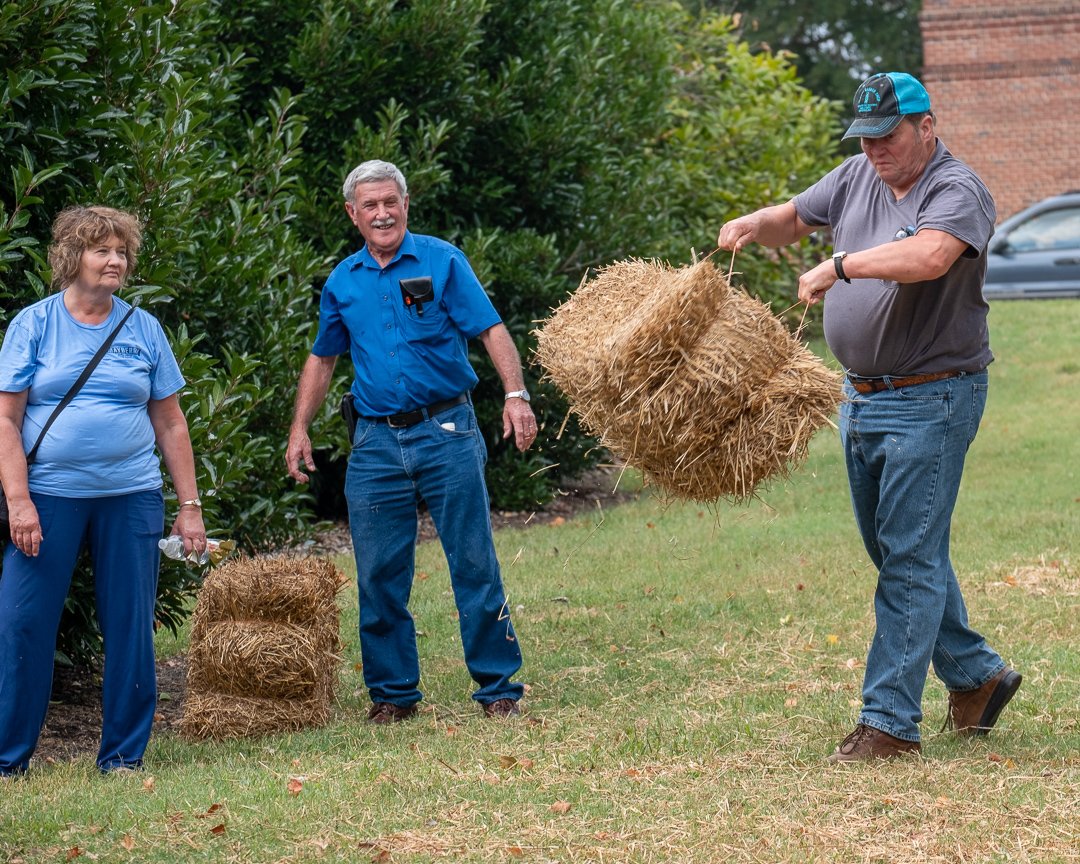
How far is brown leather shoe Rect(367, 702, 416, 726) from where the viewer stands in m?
6.16

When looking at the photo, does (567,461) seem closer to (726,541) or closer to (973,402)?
(726,541)

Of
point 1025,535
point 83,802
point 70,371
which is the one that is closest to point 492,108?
point 1025,535

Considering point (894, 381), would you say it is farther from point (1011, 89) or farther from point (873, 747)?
point (1011, 89)

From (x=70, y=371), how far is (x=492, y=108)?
5.90m

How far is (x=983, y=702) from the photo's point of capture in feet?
17.7

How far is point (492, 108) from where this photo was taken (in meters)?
10.6

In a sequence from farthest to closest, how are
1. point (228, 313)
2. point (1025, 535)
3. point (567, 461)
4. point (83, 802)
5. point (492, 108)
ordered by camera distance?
point (567, 461)
point (492, 108)
point (1025, 535)
point (228, 313)
point (83, 802)

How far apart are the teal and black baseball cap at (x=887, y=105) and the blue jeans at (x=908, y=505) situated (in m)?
0.87

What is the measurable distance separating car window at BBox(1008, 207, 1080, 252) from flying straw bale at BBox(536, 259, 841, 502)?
640 inches

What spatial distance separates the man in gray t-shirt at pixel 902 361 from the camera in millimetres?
4770

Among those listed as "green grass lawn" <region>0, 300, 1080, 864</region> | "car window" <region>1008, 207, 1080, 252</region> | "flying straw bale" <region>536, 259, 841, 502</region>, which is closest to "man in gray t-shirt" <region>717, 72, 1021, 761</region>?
"flying straw bale" <region>536, 259, 841, 502</region>

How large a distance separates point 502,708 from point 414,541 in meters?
0.79

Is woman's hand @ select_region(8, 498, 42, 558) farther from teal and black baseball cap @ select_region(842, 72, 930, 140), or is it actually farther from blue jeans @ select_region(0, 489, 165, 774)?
teal and black baseball cap @ select_region(842, 72, 930, 140)

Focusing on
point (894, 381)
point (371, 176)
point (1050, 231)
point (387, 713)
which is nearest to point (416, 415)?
point (371, 176)
